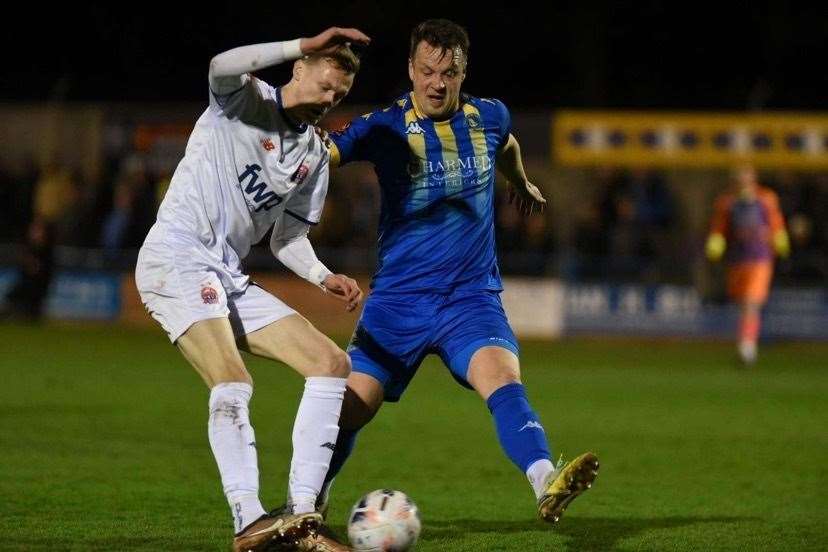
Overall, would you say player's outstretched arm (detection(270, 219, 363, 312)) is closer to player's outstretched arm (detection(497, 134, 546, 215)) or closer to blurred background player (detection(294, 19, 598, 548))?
blurred background player (detection(294, 19, 598, 548))

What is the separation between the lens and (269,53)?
5.48 metres

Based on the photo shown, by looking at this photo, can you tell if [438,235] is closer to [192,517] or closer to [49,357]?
[192,517]

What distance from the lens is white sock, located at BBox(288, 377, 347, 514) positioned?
229 inches

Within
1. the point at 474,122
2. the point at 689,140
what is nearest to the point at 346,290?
the point at 474,122

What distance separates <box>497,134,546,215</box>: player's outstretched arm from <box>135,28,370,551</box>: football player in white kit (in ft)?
4.13

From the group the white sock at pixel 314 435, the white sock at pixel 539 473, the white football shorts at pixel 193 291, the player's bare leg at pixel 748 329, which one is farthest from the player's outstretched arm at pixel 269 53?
the player's bare leg at pixel 748 329

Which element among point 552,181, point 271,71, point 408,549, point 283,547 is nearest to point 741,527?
Result: point 408,549

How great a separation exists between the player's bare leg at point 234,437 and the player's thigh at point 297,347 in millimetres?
204

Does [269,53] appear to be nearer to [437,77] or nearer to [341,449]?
[437,77]

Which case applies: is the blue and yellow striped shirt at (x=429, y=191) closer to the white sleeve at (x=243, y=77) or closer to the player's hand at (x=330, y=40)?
the white sleeve at (x=243, y=77)

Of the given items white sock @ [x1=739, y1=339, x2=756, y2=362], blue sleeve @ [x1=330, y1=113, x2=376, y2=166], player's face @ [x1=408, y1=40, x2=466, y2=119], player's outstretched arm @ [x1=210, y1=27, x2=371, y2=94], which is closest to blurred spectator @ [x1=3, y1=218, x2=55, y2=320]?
white sock @ [x1=739, y1=339, x2=756, y2=362]

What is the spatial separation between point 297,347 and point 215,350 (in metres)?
0.38

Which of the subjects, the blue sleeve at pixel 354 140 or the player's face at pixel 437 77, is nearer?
the player's face at pixel 437 77

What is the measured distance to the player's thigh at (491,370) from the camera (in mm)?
6227
